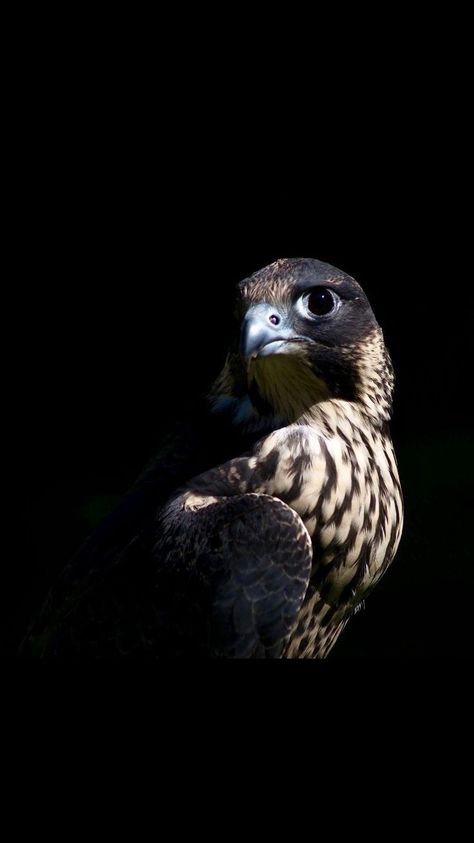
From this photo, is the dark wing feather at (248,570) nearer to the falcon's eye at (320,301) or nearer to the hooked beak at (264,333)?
the hooked beak at (264,333)

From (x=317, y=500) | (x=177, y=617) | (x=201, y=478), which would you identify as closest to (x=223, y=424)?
(x=201, y=478)

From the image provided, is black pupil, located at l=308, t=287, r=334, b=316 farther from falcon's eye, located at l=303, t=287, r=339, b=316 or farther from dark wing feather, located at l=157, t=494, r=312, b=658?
dark wing feather, located at l=157, t=494, r=312, b=658

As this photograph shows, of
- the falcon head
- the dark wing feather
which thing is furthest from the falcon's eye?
the dark wing feather

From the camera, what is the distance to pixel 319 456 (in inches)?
80.6

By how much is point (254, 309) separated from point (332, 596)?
1.95 ft

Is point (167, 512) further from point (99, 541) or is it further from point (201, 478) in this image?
point (99, 541)

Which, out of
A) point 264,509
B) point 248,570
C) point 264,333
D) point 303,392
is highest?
point 264,333

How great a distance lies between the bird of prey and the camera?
1902mm

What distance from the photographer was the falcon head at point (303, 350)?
6.77 ft

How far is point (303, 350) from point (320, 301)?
110mm

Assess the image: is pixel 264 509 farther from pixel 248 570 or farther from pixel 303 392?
pixel 303 392

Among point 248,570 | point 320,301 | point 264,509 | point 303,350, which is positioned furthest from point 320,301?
point 248,570

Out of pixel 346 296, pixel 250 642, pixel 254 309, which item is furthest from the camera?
pixel 346 296

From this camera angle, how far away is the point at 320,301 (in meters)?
2.12
